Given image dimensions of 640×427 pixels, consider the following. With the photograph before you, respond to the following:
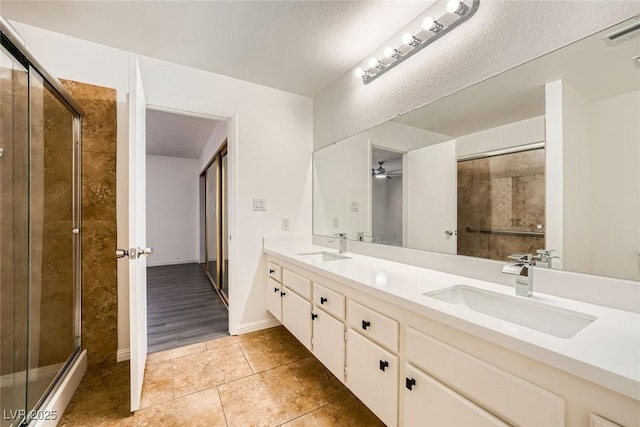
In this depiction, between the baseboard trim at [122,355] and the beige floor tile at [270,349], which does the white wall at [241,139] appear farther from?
the beige floor tile at [270,349]

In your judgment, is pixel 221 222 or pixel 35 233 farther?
pixel 221 222

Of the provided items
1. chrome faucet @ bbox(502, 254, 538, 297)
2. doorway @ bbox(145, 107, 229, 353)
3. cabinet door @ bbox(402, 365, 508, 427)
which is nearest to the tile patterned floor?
doorway @ bbox(145, 107, 229, 353)

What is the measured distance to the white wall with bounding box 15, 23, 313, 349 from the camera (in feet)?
6.34

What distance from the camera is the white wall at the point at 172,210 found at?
5.55m

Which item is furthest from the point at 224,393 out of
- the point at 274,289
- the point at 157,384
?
the point at 274,289

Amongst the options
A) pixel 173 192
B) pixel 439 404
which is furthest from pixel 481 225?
pixel 173 192

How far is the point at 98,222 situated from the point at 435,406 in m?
2.33

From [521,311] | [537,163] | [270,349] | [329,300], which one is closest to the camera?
[521,311]

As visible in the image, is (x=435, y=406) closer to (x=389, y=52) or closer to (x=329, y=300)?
(x=329, y=300)

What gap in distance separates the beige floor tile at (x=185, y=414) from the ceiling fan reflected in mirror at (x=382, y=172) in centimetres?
179

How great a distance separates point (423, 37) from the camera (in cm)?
158

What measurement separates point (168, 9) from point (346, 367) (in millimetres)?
2297

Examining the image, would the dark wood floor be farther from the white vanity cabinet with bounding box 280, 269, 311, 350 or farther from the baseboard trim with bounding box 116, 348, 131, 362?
the white vanity cabinet with bounding box 280, 269, 311, 350

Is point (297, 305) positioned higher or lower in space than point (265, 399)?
higher
